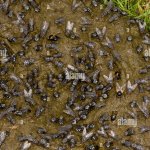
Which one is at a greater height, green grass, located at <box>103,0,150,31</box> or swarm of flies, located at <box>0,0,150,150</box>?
green grass, located at <box>103,0,150,31</box>

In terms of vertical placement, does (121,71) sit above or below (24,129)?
above

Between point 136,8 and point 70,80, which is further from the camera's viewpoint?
point 136,8

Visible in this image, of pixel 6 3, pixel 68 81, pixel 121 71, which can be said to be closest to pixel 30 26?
pixel 6 3

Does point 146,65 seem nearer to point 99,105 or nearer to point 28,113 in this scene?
point 99,105

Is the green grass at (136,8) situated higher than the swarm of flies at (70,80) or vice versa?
the green grass at (136,8)

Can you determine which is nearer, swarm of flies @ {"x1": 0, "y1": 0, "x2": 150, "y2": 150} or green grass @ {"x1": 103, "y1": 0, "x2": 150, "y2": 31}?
swarm of flies @ {"x1": 0, "y1": 0, "x2": 150, "y2": 150}

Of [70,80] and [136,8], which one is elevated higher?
[136,8]

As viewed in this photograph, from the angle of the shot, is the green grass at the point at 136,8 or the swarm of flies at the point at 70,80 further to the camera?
the green grass at the point at 136,8

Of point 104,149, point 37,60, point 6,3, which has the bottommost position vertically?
point 104,149
